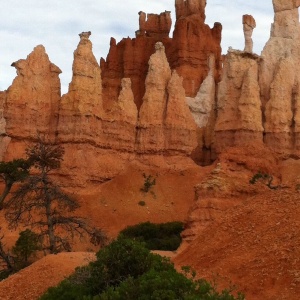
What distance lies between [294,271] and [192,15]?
50784 mm

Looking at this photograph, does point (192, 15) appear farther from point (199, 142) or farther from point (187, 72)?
point (199, 142)

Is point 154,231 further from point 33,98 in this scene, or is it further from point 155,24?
point 155,24

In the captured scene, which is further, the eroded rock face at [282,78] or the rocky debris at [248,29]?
the rocky debris at [248,29]

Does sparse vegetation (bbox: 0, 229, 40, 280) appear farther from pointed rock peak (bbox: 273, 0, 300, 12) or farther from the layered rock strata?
pointed rock peak (bbox: 273, 0, 300, 12)

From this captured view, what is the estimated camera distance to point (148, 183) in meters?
48.0

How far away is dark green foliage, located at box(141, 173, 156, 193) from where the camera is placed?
47.9m

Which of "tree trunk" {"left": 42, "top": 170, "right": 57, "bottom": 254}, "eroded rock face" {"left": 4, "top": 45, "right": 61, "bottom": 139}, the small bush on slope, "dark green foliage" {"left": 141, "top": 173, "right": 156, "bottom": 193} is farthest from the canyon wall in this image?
the small bush on slope

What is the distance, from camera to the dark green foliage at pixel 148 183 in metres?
47.9

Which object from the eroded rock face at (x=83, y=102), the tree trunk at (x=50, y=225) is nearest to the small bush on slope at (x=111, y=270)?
the tree trunk at (x=50, y=225)

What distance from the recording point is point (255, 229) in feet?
56.7

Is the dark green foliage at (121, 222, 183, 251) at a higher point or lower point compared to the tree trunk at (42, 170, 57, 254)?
lower

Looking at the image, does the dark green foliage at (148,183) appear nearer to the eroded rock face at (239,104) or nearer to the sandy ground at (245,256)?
the eroded rock face at (239,104)

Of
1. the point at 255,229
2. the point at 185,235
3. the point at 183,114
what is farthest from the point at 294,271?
the point at 183,114

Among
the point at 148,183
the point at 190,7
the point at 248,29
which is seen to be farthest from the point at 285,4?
the point at 148,183
